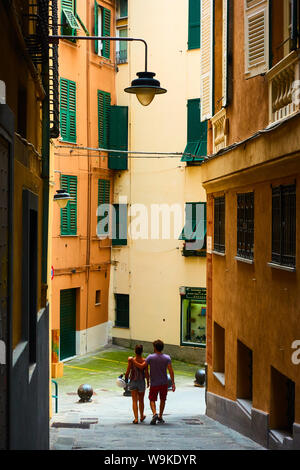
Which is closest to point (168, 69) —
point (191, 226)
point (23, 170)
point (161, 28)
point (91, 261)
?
point (161, 28)

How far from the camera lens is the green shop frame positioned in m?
24.6

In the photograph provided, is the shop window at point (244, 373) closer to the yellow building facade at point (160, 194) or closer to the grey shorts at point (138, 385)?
the grey shorts at point (138, 385)

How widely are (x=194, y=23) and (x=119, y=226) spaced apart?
7593 mm

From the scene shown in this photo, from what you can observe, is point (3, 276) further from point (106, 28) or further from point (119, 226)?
point (106, 28)

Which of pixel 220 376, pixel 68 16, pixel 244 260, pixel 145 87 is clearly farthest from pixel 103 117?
pixel 145 87

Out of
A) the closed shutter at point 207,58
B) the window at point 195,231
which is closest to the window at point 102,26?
→ the window at point 195,231

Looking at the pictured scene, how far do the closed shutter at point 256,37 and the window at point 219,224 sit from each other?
4418mm

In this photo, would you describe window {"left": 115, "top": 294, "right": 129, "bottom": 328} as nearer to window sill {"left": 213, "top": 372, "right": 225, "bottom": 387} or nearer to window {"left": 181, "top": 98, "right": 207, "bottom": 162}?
window {"left": 181, "top": 98, "right": 207, "bottom": 162}

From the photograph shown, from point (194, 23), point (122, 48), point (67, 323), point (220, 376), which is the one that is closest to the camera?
point (220, 376)

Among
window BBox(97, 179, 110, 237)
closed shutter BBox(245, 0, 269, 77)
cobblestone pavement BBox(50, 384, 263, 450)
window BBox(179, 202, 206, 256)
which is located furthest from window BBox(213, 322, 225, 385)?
window BBox(97, 179, 110, 237)

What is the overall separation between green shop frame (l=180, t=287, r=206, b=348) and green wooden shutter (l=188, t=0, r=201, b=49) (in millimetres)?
8408

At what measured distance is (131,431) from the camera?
11906 millimetres

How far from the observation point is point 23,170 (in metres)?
7.01

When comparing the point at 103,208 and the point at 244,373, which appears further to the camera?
the point at 103,208
